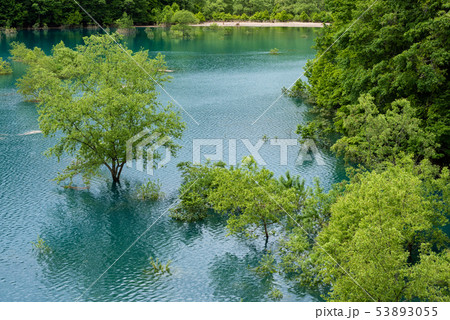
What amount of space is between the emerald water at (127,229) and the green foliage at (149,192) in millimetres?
396

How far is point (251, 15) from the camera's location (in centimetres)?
11781

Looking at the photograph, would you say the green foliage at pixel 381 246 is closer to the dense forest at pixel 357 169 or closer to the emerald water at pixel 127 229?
the dense forest at pixel 357 169

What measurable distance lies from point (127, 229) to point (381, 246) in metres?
12.8

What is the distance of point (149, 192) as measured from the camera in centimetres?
2744

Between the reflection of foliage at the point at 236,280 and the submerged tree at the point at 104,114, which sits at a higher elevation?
the submerged tree at the point at 104,114

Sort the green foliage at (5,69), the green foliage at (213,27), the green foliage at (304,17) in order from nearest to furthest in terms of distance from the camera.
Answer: the green foliage at (5,69) < the green foliage at (213,27) < the green foliage at (304,17)

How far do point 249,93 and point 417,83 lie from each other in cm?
2366

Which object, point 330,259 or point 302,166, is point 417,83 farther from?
point 330,259

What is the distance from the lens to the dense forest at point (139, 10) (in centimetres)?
9325

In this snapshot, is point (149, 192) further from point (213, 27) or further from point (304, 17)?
point (304, 17)

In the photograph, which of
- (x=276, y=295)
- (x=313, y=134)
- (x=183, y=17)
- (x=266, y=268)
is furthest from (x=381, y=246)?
(x=183, y=17)

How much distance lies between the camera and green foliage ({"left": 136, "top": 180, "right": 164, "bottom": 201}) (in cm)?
2716

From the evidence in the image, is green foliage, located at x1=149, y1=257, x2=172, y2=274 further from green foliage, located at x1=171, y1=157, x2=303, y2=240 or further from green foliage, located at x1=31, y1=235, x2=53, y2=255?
green foliage, located at x1=31, y1=235, x2=53, y2=255

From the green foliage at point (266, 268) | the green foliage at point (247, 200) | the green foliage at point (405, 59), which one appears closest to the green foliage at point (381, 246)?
the green foliage at point (266, 268)
